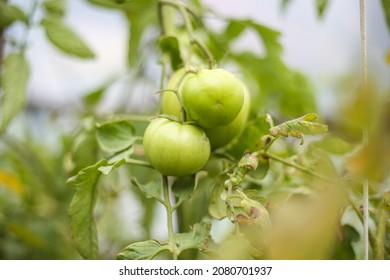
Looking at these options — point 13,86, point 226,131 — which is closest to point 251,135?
point 226,131

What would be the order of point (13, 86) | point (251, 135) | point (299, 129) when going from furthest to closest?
point (13, 86), point (251, 135), point (299, 129)

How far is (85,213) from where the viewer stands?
0.52 meters

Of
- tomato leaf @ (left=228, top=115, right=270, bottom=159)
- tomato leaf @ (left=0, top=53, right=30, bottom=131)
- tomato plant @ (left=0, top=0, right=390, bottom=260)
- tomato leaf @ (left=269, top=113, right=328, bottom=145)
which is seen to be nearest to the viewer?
tomato plant @ (left=0, top=0, right=390, bottom=260)

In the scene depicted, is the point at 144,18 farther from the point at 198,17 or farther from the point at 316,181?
the point at 316,181

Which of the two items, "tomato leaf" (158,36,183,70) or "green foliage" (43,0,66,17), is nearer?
"tomato leaf" (158,36,183,70)

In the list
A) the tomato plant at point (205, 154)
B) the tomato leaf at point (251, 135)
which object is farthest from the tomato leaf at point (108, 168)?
the tomato leaf at point (251, 135)

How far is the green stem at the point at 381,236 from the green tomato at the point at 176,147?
0.18 meters

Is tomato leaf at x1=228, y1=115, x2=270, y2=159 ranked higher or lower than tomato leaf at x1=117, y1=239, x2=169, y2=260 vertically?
higher

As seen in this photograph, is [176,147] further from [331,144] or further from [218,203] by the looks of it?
[331,144]

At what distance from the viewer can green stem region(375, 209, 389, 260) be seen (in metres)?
0.52

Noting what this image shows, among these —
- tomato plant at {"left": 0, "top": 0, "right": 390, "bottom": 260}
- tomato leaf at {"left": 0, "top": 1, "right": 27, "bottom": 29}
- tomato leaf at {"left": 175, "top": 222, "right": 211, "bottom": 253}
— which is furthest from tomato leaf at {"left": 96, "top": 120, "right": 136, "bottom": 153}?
tomato leaf at {"left": 0, "top": 1, "right": 27, "bottom": 29}

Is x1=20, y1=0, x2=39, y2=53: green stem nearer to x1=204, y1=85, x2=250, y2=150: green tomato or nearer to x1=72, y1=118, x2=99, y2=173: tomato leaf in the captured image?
x1=72, y1=118, x2=99, y2=173: tomato leaf

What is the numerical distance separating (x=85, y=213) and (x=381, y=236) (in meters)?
0.27

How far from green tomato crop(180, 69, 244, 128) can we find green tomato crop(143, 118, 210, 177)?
16 millimetres
